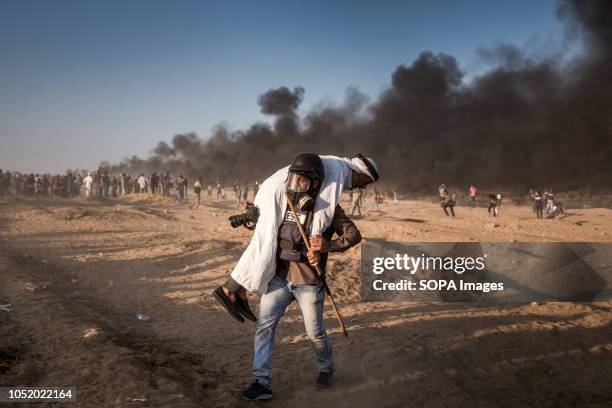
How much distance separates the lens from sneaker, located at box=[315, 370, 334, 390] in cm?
341

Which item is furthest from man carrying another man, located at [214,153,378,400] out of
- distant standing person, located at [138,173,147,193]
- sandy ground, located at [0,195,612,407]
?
distant standing person, located at [138,173,147,193]

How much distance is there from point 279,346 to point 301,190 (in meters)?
2.22

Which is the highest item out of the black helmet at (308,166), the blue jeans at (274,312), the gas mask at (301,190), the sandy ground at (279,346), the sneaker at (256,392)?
the black helmet at (308,166)

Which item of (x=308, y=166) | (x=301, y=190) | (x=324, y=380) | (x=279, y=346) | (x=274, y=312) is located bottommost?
(x=279, y=346)

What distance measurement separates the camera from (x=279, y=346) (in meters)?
4.59

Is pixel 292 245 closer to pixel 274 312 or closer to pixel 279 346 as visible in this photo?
pixel 274 312

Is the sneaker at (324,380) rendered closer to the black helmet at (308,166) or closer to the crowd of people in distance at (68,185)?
the black helmet at (308,166)

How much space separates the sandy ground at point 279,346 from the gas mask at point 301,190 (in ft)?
4.89

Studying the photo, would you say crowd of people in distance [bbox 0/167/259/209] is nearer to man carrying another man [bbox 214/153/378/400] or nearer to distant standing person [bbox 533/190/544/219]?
distant standing person [bbox 533/190/544/219]

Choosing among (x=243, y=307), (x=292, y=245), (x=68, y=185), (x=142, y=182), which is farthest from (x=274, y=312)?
(x=68, y=185)

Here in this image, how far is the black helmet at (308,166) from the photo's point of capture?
296 centimetres

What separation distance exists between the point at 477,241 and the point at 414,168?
26.3 metres

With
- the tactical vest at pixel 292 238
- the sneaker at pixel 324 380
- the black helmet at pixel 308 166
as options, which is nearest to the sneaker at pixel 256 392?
the sneaker at pixel 324 380

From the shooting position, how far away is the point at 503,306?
615cm
